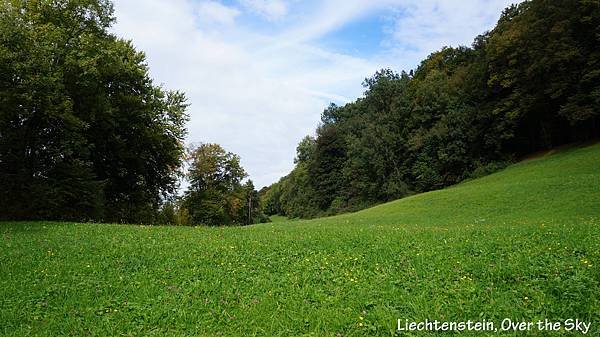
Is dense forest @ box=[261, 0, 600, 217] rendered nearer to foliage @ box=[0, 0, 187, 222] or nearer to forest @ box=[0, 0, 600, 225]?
forest @ box=[0, 0, 600, 225]

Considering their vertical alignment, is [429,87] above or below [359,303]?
above

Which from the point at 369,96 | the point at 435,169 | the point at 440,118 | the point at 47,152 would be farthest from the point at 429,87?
the point at 47,152

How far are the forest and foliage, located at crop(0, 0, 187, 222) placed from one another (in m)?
0.09

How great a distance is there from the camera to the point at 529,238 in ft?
35.9

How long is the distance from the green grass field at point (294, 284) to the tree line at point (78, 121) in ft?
35.2

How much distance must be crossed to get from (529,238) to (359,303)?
23.1 feet

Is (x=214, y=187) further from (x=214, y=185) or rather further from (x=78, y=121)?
(x=78, y=121)

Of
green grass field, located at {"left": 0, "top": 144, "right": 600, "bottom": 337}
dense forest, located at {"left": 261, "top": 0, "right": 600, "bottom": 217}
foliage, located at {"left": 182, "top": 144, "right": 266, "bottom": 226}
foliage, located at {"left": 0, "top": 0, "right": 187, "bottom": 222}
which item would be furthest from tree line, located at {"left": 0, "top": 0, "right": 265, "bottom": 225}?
dense forest, located at {"left": 261, "top": 0, "right": 600, "bottom": 217}

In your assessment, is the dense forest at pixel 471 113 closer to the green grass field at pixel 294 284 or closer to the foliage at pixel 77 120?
the green grass field at pixel 294 284

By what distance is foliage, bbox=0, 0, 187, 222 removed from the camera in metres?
19.5

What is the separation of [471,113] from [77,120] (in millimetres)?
48912

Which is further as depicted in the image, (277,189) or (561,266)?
(277,189)

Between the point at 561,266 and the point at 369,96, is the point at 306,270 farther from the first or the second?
the point at 369,96

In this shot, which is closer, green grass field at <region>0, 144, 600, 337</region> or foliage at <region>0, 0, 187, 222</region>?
green grass field at <region>0, 144, 600, 337</region>
